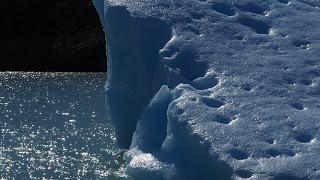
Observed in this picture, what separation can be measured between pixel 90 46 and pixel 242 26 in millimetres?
12777

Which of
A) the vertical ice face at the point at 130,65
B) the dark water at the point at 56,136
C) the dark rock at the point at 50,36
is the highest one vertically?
the vertical ice face at the point at 130,65

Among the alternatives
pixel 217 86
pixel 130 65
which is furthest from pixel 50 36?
pixel 217 86

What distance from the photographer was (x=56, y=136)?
6461mm

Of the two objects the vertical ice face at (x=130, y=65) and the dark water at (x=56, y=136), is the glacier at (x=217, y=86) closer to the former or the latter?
the vertical ice face at (x=130, y=65)

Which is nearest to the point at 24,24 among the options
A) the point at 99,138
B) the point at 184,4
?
the point at 99,138

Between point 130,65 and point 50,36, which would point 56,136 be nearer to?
point 130,65

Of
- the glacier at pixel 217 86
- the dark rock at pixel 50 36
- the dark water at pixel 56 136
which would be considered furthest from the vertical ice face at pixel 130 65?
the dark rock at pixel 50 36

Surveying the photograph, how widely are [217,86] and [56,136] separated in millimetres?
2668

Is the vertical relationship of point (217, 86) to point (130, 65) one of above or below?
above

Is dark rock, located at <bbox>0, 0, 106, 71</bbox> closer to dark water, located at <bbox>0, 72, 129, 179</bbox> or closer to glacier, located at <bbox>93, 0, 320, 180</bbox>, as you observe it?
dark water, located at <bbox>0, 72, 129, 179</bbox>

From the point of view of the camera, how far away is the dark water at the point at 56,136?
16.5ft

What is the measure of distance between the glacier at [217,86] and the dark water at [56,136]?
417mm

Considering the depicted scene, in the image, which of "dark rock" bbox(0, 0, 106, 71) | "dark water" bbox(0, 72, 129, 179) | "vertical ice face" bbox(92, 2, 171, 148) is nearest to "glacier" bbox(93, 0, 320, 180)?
"vertical ice face" bbox(92, 2, 171, 148)

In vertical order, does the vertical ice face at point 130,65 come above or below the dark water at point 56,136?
above
